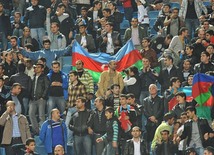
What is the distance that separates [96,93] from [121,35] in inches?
239

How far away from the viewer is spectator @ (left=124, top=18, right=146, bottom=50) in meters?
30.7

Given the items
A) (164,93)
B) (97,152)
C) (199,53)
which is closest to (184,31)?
(199,53)

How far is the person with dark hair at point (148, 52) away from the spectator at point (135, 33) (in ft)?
4.79

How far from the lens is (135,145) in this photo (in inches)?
965

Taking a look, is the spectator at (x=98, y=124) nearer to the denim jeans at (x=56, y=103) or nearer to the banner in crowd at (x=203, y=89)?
the denim jeans at (x=56, y=103)

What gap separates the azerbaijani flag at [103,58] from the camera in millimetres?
28969

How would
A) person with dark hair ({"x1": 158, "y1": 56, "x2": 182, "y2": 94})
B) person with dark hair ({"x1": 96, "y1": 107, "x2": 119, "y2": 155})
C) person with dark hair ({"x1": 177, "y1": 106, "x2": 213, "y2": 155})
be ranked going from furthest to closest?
person with dark hair ({"x1": 158, "y1": 56, "x2": 182, "y2": 94}), person with dark hair ({"x1": 96, "y1": 107, "x2": 119, "y2": 155}), person with dark hair ({"x1": 177, "y1": 106, "x2": 213, "y2": 155})

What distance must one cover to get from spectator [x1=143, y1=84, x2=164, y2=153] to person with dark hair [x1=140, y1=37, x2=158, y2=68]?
266 centimetres

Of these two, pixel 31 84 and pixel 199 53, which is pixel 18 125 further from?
pixel 199 53

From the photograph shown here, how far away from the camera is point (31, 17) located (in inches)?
1254

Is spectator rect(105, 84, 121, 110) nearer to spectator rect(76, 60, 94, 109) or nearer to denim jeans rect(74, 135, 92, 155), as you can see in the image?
spectator rect(76, 60, 94, 109)

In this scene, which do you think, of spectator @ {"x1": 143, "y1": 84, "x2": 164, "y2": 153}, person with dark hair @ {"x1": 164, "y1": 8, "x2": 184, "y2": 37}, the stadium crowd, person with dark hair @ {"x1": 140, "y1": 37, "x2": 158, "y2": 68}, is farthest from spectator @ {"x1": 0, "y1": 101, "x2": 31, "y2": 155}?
person with dark hair @ {"x1": 164, "y1": 8, "x2": 184, "y2": 37}

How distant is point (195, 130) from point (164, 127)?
696mm

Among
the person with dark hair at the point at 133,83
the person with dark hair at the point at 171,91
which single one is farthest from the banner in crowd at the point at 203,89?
the person with dark hair at the point at 133,83
